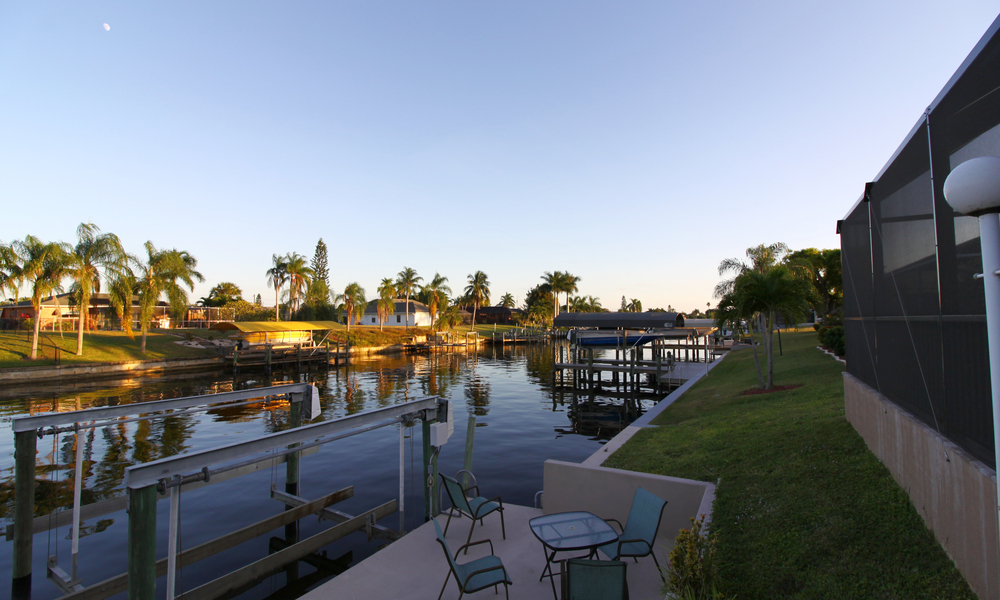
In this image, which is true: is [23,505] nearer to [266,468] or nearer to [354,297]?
[266,468]

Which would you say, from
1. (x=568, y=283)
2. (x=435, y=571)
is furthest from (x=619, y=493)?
(x=568, y=283)

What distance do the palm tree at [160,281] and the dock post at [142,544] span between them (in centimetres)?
4046

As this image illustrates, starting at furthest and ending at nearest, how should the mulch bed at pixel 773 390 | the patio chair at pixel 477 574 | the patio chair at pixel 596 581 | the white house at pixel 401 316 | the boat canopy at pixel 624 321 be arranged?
1. the white house at pixel 401 316
2. the boat canopy at pixel 624 321
3. the mulch bed at pixel 773 390
4. the patio chair at pixel 477 574
5. the patio chair at pixel 596 581

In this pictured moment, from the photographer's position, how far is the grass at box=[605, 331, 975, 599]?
14.1 ft

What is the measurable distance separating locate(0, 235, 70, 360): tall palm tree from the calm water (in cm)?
768

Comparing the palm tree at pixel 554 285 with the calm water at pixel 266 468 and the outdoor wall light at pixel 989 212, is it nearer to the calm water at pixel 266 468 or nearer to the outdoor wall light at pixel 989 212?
the calm water at pixel 266 468

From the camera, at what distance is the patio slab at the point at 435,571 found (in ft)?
18.4

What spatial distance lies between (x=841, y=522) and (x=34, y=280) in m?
43.6

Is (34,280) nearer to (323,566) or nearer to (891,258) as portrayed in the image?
(323,566)

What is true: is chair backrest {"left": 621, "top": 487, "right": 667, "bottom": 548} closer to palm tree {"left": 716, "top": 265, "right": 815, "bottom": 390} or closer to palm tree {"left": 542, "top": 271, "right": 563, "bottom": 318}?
palm tree {"left": 716, "top": 265, "right": 815, "bottom": 390}

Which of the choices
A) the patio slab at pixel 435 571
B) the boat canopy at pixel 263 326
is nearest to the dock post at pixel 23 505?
the patio slab at pixel 435 571

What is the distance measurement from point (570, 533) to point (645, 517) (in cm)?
92

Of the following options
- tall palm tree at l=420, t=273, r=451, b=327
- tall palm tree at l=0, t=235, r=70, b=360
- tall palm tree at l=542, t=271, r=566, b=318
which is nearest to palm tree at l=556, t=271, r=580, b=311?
tall palm tree at l=542, t=271, r=566, b=318

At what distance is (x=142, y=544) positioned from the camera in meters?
4.65
